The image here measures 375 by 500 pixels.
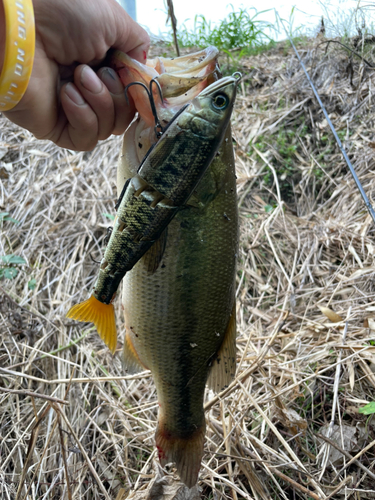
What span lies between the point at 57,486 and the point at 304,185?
3.40 m

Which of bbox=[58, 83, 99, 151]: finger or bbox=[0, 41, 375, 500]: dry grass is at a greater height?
bbox=[58, 83, 99, 151]: finger

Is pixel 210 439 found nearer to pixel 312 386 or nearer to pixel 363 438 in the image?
pixel 312 386

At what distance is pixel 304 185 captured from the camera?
13.2 feet

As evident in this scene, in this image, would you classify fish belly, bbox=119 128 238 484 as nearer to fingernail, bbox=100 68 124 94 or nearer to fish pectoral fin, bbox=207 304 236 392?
fish pectoral fin, bbox=207 304 236 392

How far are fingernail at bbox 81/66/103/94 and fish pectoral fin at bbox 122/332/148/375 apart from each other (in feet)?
3.65

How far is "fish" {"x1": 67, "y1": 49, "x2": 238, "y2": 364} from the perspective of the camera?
3.92 ft

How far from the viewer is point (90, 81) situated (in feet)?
5.00

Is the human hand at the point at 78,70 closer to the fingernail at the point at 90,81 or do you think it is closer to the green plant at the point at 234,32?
the fingernail at the point at 90,81

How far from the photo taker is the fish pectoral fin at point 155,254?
1502 mm

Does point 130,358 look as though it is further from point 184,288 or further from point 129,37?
point 129,37

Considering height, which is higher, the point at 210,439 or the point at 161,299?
the point at 161,299

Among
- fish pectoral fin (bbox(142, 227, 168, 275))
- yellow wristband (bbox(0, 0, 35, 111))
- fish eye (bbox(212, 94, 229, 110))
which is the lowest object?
fish pectoral fin (bbox(142, 227, 168, 275))

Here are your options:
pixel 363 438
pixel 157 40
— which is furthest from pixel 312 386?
pixel 157 40

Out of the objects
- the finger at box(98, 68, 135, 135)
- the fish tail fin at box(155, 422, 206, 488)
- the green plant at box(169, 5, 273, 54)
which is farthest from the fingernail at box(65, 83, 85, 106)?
the green plant at box(169, 5, 273, 54)
